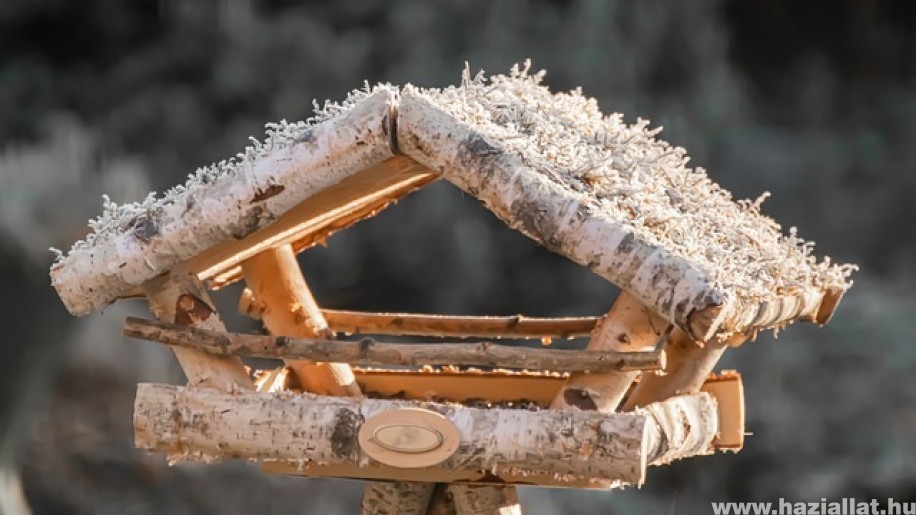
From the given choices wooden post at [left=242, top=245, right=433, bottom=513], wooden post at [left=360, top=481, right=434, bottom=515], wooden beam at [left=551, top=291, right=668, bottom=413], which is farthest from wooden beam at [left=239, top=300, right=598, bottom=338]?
wooden beam at [left=551, top=291, right=668, bottom=413]

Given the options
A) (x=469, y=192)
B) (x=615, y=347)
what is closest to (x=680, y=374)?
(x=615, y=347)

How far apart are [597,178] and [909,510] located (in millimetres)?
2631

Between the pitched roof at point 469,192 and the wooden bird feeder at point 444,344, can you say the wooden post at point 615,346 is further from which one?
the pitched roof at point 469,192

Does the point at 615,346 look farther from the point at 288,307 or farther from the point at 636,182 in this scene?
the point at 288,307

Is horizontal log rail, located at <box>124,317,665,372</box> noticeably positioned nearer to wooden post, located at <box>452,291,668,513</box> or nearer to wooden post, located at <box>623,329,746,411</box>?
wooden post, located at <box>452,291,668,513</box>

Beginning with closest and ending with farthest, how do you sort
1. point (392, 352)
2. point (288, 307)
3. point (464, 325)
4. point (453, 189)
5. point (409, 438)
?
point (409, 438), point (392, 352), point (288, 307), point (464, 325), point (453, 189)

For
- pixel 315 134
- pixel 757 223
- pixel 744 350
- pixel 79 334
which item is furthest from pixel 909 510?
pixel 315 134

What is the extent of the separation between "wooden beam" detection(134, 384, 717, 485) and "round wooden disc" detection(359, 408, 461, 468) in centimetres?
1

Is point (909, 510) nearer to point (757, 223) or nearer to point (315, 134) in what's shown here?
point (757, 223)

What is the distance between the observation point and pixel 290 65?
448cm

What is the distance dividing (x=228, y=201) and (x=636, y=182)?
1.95ft

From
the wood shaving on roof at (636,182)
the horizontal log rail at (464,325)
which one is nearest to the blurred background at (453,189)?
the horizontal log rail at (464,325)

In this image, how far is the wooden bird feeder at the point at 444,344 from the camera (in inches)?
73.2

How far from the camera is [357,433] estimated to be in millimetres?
1928
